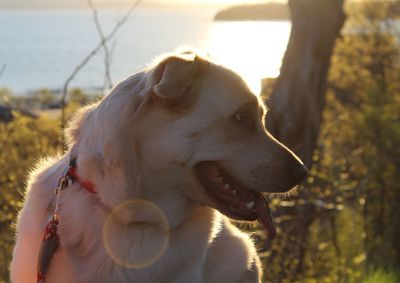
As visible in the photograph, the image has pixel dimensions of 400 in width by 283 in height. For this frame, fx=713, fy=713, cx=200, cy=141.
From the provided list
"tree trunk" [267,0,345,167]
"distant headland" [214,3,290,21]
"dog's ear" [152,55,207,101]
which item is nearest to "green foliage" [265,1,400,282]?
"tree trunk" [267,0,345,167]

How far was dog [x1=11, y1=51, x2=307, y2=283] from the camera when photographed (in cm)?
364

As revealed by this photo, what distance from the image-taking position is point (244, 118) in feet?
12.8

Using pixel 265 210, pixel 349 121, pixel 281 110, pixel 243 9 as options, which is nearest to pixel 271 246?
pixel 281 110

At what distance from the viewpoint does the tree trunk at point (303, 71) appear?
7.28 meters

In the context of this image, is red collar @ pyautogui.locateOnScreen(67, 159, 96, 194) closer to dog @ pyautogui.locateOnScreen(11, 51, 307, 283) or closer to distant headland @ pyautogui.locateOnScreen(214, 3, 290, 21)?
dog @ pyautogui.locateOnScreen(11, 51, 307, 283)

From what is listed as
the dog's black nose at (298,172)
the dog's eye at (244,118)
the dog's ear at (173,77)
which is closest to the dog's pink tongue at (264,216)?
the dog's black nose at (298,172)

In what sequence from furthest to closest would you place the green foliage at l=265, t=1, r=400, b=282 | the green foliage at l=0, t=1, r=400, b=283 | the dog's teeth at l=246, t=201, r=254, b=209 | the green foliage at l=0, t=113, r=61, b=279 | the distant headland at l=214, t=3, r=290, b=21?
the distant headland at l=214, t=3, r=290, b=21 < the green foliage at l=265, t=1, r=400, b=282 < the green foliage at l=0, t=1, r=400, b=283 < the green foliage at l=0, t=113, r=61, b=279 < the dog's teeth at l=246, t=201, r=254, b=209

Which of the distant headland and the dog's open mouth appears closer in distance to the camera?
the dog's open mouth

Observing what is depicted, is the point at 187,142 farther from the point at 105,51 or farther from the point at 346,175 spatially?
the point at 346,175

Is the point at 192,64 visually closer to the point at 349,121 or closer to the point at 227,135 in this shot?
the point at 227,135

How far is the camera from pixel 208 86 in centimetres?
386

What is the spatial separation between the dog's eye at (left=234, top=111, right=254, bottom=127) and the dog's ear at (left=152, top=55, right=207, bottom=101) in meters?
0.33

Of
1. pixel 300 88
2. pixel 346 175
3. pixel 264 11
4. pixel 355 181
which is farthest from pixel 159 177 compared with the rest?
pixel 264 11

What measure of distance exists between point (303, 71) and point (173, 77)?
13.4 ft
